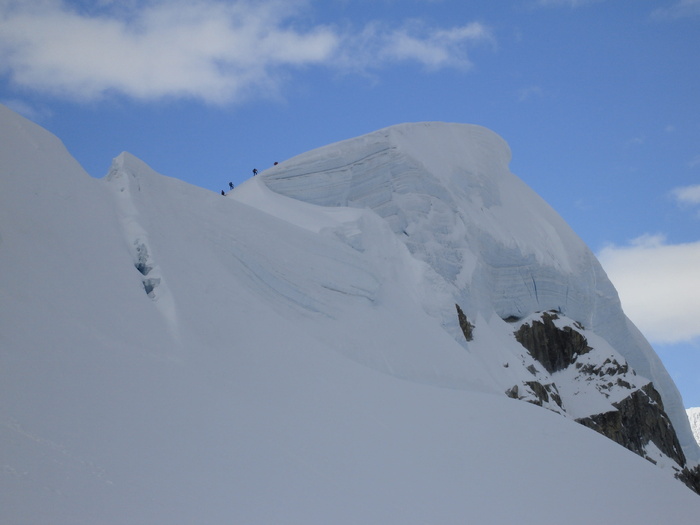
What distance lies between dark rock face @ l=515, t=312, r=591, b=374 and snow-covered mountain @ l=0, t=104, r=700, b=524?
5778 millimetres

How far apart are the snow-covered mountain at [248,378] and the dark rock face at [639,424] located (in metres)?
6.44

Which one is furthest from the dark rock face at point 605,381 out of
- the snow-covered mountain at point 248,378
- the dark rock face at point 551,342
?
the snow-covered mountain at point 248,378

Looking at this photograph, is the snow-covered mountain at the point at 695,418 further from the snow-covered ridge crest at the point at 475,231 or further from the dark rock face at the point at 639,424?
the dark rock face at the point at 639,424

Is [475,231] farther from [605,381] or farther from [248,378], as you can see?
[248,378]

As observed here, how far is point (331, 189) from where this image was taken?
88.6 ft

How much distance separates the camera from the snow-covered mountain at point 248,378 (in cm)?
871

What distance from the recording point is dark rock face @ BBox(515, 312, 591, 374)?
3219cm

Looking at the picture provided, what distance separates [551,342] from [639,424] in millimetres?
4898

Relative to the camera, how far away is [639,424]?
32.2 metres

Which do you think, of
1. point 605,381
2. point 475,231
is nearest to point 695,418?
point 605,381

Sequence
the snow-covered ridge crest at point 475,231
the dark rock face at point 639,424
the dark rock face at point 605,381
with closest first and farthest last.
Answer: the snow-covered ridge crest at point 475,231 < the dark rock face at point 639,424 < the dark rock face at point 605,381

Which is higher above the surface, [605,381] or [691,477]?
[605,381]

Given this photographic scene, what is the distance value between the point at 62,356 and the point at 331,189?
1775 centimetres

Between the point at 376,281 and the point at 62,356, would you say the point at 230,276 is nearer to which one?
the point at 376,281
